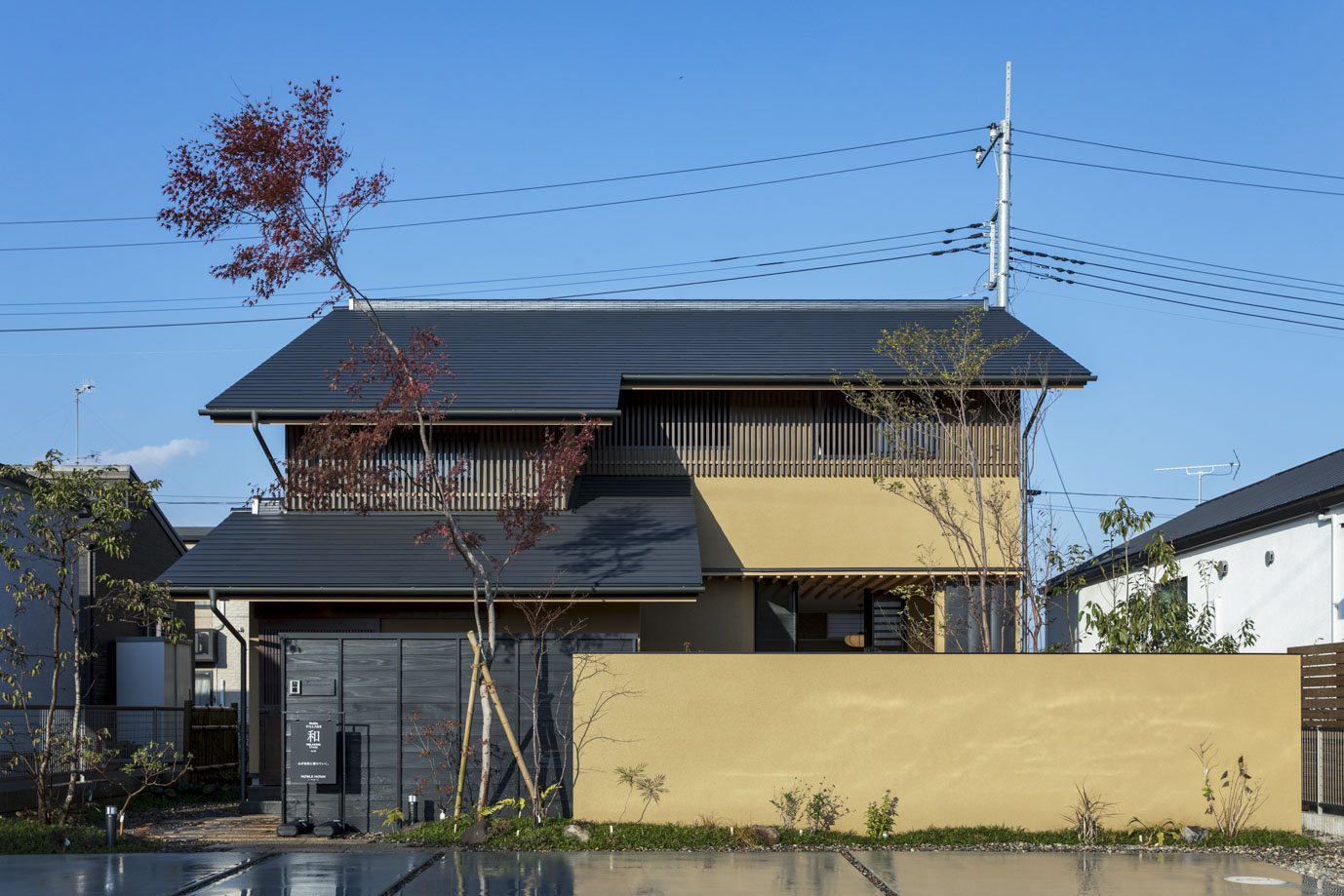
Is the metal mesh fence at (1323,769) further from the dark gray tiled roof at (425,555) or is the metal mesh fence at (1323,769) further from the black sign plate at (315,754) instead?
the black sign plate at (315,754)

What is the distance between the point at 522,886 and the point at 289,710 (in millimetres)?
4721

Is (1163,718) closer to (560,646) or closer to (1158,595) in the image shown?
(1158,595)

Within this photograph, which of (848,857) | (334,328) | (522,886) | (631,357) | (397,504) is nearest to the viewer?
(522,886)

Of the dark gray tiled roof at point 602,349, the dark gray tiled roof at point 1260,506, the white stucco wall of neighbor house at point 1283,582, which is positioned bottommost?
the white stucco wall of neighbor house at point 1283,582

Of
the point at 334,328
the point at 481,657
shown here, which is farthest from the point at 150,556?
the point at 481,657

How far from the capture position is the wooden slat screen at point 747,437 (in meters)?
19.9

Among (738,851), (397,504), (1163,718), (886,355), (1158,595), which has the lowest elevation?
(738,851)

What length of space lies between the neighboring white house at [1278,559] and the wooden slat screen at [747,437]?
373 cm

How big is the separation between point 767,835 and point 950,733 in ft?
7.27

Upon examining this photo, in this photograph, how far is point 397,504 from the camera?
1894cm

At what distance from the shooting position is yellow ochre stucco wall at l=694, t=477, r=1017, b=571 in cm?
1945

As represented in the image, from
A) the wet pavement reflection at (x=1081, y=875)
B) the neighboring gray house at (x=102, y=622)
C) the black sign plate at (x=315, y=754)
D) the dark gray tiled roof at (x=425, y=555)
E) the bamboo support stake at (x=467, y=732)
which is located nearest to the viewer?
the wet pavement reflection at (x=1081, y=875)

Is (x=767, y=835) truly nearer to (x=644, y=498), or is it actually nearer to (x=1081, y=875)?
(x=1081, y=875)

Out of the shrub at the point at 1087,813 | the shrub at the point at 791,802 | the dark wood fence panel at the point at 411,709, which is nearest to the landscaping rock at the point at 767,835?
the shrub at the point at 791,802
